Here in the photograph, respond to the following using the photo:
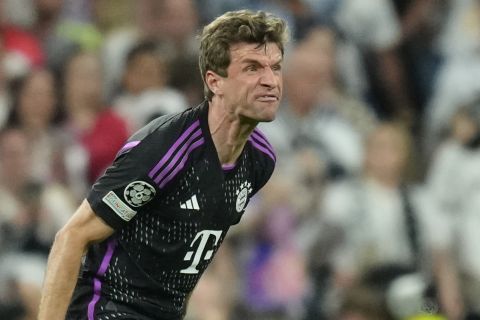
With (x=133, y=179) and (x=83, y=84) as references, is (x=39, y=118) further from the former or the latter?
(x=133, y=179)

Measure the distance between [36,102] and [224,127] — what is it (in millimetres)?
3832

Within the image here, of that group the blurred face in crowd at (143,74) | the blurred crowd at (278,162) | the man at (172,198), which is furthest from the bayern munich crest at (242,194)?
the blurred face in crowd at (143,74)

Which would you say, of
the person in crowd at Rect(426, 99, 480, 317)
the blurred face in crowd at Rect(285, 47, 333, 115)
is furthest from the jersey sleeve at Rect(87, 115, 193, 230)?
the blurred face in crowd at Rect(285, 47, 333, 115)

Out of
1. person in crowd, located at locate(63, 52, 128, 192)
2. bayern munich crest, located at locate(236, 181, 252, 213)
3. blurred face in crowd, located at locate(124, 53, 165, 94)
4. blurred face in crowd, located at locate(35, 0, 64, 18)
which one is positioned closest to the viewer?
bayern munich crest, located at locate(236, 181, 252, 213)

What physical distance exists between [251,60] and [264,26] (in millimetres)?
130

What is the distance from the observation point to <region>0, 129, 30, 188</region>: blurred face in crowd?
25.6 ft

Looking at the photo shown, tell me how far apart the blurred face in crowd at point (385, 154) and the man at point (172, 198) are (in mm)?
3780

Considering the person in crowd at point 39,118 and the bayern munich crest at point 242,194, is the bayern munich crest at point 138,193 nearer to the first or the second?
the bayern munich crest at point 242,194

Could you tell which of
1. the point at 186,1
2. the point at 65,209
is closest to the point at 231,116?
the point at 65,209

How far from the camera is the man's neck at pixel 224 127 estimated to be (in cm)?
451

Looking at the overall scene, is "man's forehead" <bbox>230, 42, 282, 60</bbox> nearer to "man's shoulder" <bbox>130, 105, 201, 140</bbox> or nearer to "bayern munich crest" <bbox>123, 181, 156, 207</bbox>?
"man's shoulder" <bbox>130, 105, 201, 140</bbox>

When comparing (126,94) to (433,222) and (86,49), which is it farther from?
(433,222)

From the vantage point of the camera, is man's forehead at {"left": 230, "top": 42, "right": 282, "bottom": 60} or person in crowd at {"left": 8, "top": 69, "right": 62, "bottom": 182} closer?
man's forehead at {"left": 230, "top": 42, "right": 282, "bottom": 60}

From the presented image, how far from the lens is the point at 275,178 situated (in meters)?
8.28
